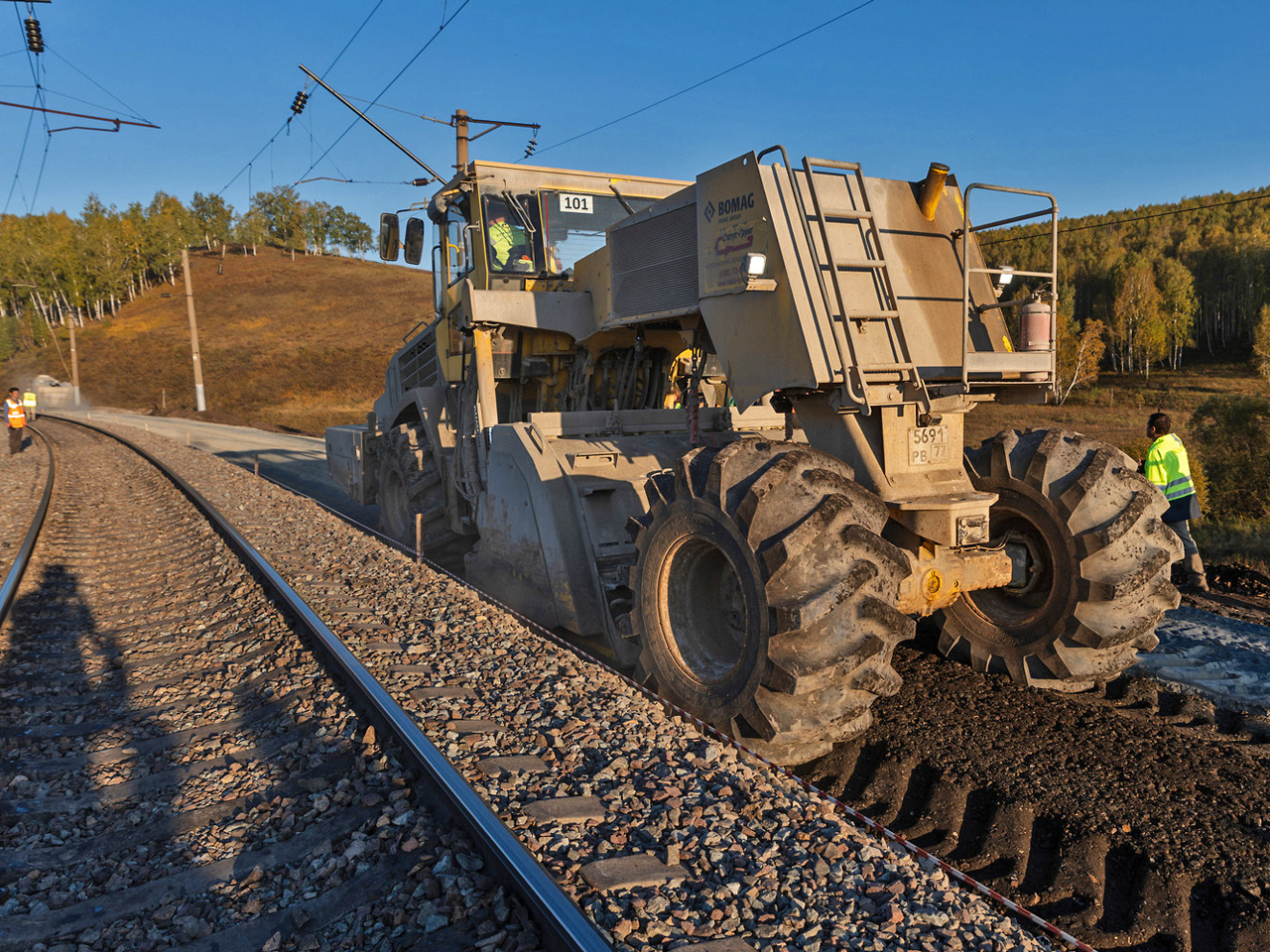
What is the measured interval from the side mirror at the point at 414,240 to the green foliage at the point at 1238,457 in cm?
1242

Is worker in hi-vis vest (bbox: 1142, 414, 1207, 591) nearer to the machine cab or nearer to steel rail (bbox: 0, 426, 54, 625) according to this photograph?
the machine cab

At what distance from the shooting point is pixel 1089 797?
3795mm

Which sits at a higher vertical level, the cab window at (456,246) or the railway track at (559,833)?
the cab window at (456,246)

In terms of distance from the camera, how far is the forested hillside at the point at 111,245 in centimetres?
7688

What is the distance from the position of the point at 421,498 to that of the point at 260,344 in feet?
200

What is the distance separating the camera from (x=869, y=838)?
3129 millimetres

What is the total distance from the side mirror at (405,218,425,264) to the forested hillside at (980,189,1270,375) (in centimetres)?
5533

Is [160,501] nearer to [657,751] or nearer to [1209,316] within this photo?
[657,751]

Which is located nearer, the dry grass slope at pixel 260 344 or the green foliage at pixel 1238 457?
the green foliage at pixel 1238 457

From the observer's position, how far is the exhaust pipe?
477 centimetres

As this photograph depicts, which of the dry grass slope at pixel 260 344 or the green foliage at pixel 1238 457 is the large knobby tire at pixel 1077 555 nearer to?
the green foliage at pixel 1238 457

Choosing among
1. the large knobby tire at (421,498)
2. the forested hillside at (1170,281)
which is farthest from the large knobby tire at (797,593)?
the forested hillside at (1170,281)

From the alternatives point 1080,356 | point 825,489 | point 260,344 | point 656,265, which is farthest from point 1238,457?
point 260,344

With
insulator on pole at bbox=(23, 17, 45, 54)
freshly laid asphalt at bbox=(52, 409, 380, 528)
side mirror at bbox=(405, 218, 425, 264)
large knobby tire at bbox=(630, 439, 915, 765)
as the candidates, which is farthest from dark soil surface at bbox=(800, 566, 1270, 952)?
insulator on pole at bbox=(23, 17, 45, 54)
